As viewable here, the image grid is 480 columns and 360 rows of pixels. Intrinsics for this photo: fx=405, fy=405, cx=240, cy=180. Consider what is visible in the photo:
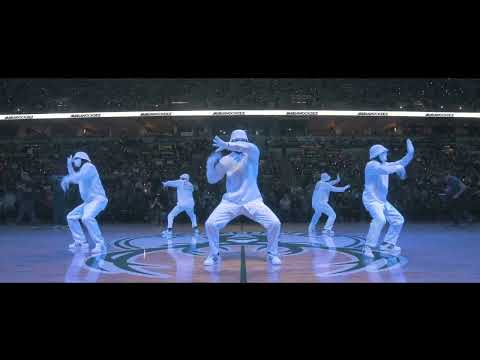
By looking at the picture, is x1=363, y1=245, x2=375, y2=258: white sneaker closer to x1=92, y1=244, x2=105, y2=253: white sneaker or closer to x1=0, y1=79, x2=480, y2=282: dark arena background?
x1=0, y1=79, x2=480, y2=282: dark arena background

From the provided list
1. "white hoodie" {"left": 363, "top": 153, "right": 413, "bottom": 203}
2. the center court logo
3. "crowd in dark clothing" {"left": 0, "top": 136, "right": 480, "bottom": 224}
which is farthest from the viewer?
"crowd in dark clothing" {"left": 0, "top": 136, "right": 480, "bottom": 224}

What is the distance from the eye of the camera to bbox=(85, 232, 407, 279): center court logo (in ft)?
19.3

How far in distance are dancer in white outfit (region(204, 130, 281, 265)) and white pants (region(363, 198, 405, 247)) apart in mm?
2026

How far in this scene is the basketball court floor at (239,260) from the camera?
17.4ft

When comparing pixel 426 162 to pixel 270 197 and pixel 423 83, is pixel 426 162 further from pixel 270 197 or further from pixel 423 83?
pixel 270 197

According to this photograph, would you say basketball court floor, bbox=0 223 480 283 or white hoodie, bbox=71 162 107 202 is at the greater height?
white hoodie, bbox=71 162 107 202

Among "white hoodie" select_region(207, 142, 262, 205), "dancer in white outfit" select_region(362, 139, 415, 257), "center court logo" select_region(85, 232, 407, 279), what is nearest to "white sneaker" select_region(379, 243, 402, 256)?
"dancer in white outfit" select_region(362, 139, 415, 257)

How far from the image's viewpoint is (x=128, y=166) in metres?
16.7

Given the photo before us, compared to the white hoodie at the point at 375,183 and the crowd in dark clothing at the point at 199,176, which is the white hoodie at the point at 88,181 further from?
the crowd in dark clothing at the point at 199,176

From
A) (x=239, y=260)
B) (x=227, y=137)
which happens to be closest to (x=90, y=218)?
(x=239, y=260)

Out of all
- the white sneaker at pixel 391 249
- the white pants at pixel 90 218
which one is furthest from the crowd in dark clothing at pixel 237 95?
the white sneaker at pixel 391 249

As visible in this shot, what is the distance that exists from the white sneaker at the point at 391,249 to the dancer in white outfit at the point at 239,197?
2.49 meters

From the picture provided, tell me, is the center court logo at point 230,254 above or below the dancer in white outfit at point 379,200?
below

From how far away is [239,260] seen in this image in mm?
6789
